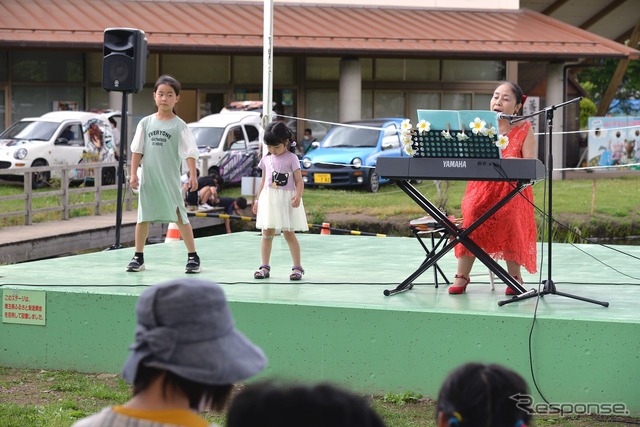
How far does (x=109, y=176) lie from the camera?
24.6 meters

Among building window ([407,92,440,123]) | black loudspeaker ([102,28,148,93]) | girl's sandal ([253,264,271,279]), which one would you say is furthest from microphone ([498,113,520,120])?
building window ([407,92,440,123])

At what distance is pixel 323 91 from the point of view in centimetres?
3341

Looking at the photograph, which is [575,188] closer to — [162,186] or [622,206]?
[622,206]

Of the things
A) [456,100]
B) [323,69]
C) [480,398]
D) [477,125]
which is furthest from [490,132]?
[456,100]

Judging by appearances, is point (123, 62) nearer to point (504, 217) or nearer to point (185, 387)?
point (504, 217)

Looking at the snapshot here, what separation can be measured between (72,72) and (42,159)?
7.02 m

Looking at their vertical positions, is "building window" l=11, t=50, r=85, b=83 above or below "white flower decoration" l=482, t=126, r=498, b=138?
above

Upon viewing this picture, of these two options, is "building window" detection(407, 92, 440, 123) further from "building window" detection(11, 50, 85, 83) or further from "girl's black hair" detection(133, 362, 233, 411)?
"girl's black hair" detection(133, 362, 233, 411)

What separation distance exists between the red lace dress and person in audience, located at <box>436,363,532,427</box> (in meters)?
5.18

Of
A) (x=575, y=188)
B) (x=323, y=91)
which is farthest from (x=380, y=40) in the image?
(x=575, y=188)

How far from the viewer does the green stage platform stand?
7.04m

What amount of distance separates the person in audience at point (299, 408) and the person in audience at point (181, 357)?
25 cm

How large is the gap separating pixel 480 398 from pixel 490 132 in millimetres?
4924

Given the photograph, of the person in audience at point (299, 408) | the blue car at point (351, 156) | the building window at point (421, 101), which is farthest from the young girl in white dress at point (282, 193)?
the building window at point (421, 101)
